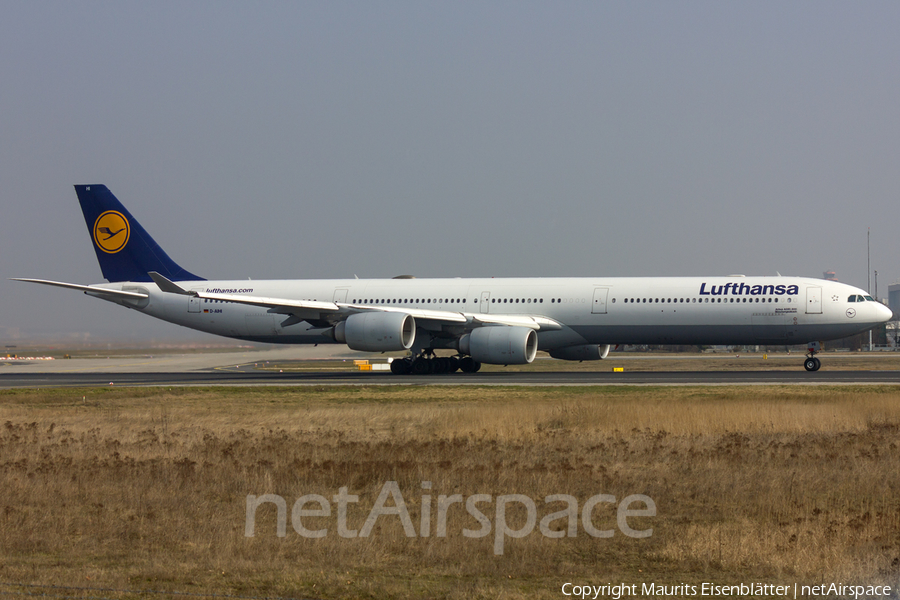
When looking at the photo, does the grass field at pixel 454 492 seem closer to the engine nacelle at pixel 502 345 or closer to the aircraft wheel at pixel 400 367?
the engine nacelle at pixel 502 345

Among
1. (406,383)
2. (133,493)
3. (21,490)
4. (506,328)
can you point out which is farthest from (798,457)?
(506,328)

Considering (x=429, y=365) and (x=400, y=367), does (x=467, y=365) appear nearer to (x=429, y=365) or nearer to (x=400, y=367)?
(x=429, y=365)

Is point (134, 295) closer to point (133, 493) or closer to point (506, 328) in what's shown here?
point (506, 328)

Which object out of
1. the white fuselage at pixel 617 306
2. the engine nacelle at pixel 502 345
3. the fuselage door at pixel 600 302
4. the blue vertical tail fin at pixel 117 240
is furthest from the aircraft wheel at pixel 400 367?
the blue vertical tail fin at pixel 117 240

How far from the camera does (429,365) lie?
132 ft

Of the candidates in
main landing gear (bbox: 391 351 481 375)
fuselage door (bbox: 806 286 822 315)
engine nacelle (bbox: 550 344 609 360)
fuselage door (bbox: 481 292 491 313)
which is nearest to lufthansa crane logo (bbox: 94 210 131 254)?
main landing gear (bbox: 391 351 481 375)

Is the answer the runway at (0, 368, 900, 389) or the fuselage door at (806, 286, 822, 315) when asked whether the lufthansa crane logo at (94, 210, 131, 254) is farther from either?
the fuselage door at (806, 286, 822, 315)

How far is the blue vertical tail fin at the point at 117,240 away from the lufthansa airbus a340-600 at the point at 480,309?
0.05 m

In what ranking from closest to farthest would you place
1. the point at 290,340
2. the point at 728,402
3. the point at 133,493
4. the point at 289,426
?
the point at 133,493, the point at 289,426, the point at 728,402, the point at 290,340

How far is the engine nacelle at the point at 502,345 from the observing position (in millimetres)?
35906

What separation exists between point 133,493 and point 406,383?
2167 cm

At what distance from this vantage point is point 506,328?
3662 cm

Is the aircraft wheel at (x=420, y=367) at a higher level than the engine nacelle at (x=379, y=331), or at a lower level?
lower

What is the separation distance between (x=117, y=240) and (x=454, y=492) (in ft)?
125
